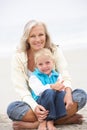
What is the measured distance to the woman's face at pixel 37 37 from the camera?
2812 millimetres

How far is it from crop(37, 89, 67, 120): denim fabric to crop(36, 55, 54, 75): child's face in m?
0.14

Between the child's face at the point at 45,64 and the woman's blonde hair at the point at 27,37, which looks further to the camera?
the woman's blonde hair at the point at 27,37

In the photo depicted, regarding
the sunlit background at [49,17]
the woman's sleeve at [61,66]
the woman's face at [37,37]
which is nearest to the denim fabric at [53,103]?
the woman's sleeve at [61,66]

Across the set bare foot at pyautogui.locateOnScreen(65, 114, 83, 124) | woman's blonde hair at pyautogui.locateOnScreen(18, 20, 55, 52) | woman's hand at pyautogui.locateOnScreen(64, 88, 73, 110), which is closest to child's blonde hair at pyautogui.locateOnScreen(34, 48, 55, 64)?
woman's blonde hair at pyautogui.locateOnScreen(18, 20, 55, 52)

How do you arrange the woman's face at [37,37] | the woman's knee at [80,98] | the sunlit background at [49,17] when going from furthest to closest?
the sunlit background at [49,17] < the woman's face at [37,37] < the woman's knee at [80,98]

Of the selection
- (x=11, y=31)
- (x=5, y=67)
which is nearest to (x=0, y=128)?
(x=5, y=67)

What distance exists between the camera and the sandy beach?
2.86 m

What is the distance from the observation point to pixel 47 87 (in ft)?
8.68

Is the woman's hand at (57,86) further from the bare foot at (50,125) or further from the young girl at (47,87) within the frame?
the bare foot at (50,125)

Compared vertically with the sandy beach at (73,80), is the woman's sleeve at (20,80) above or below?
above

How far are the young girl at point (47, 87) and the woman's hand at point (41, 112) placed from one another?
2 cm

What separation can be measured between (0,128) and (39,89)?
1.05ft

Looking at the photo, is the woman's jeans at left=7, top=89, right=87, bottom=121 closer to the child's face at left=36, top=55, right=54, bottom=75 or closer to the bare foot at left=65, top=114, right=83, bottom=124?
the bare foot at left=65, top=114, right=83, bottom=124

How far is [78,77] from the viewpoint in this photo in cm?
408
